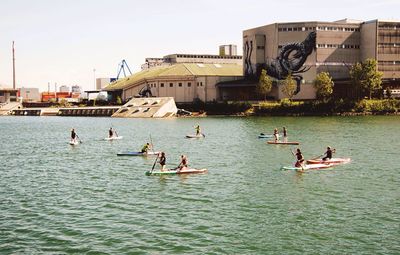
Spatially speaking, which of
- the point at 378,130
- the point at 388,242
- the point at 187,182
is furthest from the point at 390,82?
the point at 388,242

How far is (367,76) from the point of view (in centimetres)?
15175

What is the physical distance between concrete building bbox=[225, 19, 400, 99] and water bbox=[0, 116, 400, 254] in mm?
108815

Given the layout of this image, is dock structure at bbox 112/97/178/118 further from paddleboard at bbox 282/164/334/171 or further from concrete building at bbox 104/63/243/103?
paddleboard at bbox 282/164/334/171

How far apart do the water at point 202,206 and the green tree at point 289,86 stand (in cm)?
9869

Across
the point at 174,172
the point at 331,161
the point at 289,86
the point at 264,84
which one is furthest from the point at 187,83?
the point at 174,172

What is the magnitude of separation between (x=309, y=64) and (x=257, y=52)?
22.0m

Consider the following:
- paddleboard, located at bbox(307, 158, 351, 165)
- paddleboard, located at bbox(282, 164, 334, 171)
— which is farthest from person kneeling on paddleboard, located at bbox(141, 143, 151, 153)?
paddleboard, located at bbox(307, 158, 351, 165)

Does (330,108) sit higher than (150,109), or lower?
higher

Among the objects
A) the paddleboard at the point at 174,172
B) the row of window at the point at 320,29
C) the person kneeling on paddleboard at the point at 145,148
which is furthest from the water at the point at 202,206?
the row of window at the point at 320,29

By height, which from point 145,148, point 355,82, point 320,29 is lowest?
point 145,148

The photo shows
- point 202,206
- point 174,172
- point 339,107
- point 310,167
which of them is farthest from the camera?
point 339,107

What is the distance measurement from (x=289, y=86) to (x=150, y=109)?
157 ft

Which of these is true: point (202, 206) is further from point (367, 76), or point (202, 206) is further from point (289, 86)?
point (289, 86)

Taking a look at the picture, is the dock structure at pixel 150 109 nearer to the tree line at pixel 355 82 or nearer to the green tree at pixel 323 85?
the tree line at pixel 355 82
